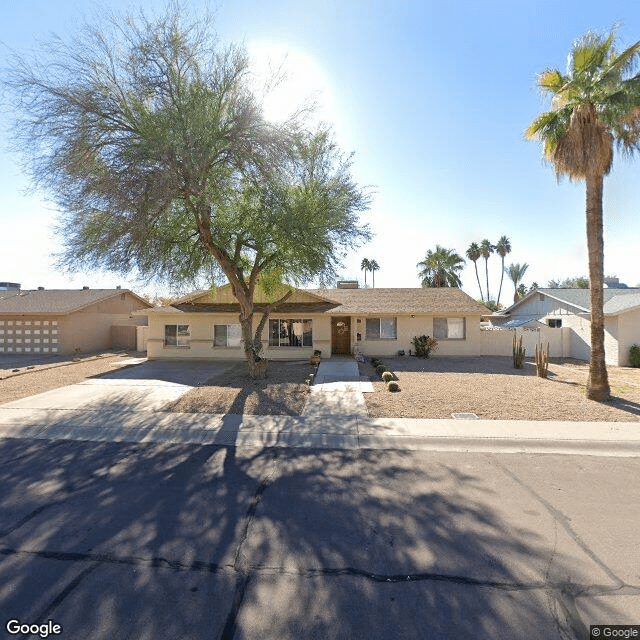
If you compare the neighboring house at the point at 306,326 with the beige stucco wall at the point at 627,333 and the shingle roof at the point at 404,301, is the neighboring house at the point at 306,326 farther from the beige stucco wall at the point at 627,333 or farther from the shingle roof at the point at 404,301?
the beige stucco wall at the point at 627,333

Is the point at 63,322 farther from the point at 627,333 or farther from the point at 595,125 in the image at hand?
the point at 627,333

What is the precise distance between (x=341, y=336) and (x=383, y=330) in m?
2.69

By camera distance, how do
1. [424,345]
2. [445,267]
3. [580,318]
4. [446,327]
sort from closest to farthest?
[424,345] < [580,318] < [446,327] < [445,267]

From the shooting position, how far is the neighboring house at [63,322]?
24.5 metres

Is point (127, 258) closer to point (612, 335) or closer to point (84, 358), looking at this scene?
point (84, 358)

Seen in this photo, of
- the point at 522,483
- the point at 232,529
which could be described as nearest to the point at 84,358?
the point at 232,529

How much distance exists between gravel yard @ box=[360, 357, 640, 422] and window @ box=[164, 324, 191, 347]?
414 inches

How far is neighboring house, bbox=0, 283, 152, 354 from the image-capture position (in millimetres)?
24500

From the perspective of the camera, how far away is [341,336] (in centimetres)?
2309

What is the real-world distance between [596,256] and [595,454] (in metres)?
6.18

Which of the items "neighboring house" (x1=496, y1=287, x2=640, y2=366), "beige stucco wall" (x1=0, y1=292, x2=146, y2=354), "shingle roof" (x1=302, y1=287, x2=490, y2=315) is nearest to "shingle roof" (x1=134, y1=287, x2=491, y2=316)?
"shingle roof" (x1=302, y1=287, x2=490, y2=315)

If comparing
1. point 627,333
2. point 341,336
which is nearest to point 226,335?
point 341,336

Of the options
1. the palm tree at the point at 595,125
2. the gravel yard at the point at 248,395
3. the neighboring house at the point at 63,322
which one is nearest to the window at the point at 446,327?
the gravel yard at the point at 248,395

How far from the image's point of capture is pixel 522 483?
223 inches
